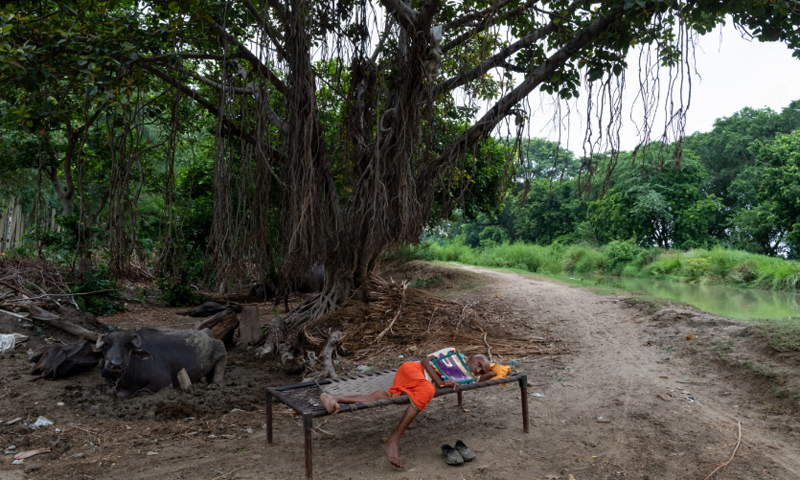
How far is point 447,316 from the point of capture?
22.6 feet

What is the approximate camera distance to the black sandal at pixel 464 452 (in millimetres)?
3023

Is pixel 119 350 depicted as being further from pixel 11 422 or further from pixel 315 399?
pixel 315 399

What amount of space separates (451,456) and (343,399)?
2.53ft

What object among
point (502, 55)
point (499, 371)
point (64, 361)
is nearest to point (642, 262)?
point (502, 55)

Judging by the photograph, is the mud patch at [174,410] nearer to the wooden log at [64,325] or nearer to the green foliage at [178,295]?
the wooden log at [64,325]

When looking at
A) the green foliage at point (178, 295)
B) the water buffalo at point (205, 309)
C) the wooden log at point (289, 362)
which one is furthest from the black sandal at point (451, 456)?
the green foliage at point (178, 295)

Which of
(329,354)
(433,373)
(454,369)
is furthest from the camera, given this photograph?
(329,354)

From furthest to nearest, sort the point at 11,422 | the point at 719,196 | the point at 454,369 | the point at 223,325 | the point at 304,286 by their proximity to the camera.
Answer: the point at 719,196 < the point at 304,286 < the point at 223,325 < the point at 11,422 < the point at 454,369

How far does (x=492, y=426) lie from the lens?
363 centimetres

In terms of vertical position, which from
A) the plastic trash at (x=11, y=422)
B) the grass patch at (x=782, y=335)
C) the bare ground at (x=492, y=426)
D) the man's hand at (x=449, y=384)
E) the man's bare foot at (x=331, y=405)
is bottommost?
the bare ground at (x=492, y=426)

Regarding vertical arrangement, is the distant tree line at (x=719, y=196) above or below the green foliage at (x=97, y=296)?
above

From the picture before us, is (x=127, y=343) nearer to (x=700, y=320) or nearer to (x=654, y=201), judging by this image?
(x=700, y=320)

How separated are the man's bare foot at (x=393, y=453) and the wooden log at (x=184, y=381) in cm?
231

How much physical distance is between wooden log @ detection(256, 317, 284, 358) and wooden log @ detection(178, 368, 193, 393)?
1.23 m
